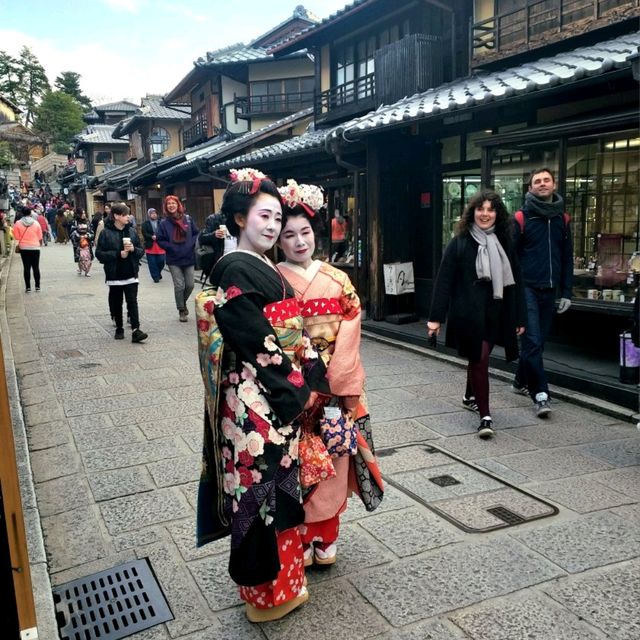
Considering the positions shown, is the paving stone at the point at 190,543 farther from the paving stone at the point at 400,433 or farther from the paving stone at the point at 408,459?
the paving stone at the point at 400,433

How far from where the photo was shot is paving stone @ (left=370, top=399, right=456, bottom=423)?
604 centimetres

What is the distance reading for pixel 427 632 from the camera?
285 centimetres

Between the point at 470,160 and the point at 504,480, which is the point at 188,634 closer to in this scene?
the point at 504,480

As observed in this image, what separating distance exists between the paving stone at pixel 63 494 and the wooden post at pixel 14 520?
211 centimetres

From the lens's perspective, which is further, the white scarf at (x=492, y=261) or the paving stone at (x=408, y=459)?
the white scarf at (x=492, y=261)

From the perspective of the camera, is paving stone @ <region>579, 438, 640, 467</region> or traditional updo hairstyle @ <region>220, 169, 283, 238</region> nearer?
traditional updo hairstyle @ <region>220, 169, 283, 238</region>

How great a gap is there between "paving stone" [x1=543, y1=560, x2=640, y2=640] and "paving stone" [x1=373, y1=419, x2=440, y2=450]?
216 cm

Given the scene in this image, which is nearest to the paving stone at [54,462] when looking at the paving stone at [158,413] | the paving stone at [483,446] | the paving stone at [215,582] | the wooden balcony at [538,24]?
the paving stone at [158,413]

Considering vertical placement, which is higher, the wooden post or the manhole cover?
the wooden post

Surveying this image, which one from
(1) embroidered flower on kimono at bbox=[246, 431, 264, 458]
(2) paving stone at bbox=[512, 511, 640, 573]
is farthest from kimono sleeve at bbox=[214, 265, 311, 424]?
(2) paving stone at bbox=[512, 511, 640, 573]

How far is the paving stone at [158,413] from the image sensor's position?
19.7 feet

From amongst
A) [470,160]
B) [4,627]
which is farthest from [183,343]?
[4,627]

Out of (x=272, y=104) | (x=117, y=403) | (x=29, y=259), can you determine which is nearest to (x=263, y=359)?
(x=117, y=403)

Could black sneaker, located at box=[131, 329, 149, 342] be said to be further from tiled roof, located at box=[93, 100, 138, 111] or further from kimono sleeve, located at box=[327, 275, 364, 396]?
tiled roof, located at box=[93, 100, 138, 111]
